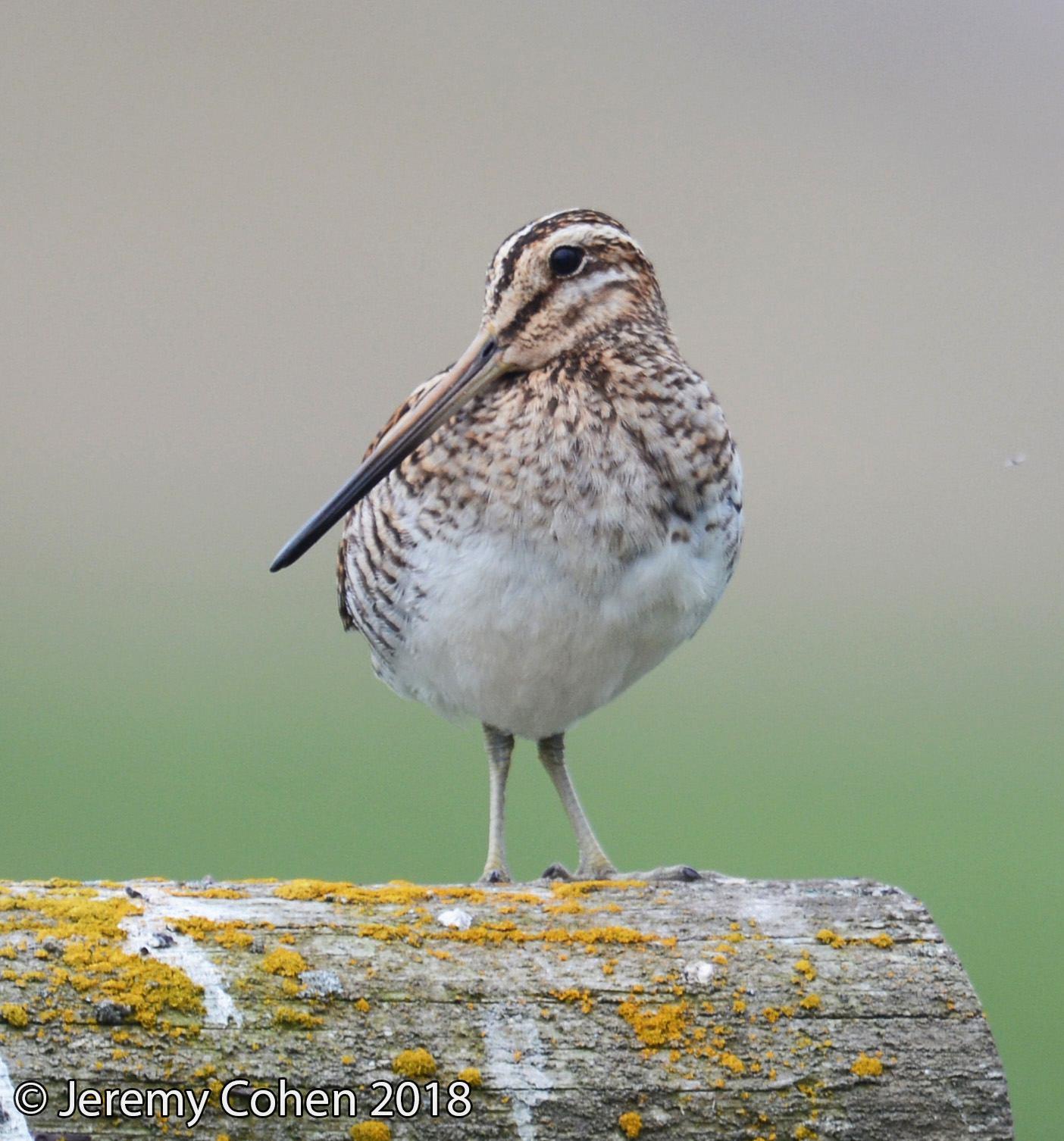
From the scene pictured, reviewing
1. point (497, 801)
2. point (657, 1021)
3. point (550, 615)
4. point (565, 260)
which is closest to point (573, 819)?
point (497, 801)

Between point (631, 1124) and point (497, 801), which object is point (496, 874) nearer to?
point (497, 801)

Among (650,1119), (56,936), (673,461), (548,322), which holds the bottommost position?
(650,1119)

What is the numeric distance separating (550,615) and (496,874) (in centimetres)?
79

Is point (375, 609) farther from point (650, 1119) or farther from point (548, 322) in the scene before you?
point (650, 1119)

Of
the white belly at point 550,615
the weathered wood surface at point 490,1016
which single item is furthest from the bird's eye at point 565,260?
the weathered wood surface at point 490,1016

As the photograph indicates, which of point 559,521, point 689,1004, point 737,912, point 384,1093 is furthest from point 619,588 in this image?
point 384,1093

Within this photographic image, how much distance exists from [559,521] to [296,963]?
124cm

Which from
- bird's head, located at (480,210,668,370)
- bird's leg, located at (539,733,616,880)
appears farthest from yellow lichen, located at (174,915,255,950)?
bird's head, located at (480,210,668,370)

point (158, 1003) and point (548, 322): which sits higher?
point (548, 322)

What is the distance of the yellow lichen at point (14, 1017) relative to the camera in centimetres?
213

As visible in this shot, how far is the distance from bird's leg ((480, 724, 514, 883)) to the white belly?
40 cm

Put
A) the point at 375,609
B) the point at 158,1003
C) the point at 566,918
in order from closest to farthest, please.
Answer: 1. the point at 158,1003
2. the point at 566,918
3. the point at 375,609

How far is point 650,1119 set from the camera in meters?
2.24

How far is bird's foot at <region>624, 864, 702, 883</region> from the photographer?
303 cm
